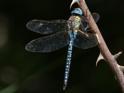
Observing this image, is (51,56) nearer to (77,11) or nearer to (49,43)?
(49,43)

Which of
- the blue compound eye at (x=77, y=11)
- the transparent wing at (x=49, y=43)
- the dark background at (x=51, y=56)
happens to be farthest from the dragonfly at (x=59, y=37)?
the dark background at (x=51, y=56)

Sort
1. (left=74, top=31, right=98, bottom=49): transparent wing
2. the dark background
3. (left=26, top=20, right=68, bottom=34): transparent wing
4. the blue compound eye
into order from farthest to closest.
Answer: the dark background < (left=26, top=20, right=68, bottom=34): transparent wing < (left=74, top=31, right=98, bottom=49): transparent wing < the blue compound eye

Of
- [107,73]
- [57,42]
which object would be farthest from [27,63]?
[57,42]

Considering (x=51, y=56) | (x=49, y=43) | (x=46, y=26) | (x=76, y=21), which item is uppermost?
(x=76, y=21)

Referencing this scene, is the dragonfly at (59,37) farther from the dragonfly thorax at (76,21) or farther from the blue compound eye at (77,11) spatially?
the blue compound eye at (77,11)

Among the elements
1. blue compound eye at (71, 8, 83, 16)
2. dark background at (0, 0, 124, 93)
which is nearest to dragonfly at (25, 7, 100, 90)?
blue compound eye at (71, 8, 83, 16)

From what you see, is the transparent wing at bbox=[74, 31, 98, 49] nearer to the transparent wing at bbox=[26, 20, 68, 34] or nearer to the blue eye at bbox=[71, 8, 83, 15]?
the transparent wing at bbox=[26, 20, 68, 34]

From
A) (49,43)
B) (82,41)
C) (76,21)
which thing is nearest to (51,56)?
(49,43)

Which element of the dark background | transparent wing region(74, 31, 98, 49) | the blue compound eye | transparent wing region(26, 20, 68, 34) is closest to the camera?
the blue compound eye
